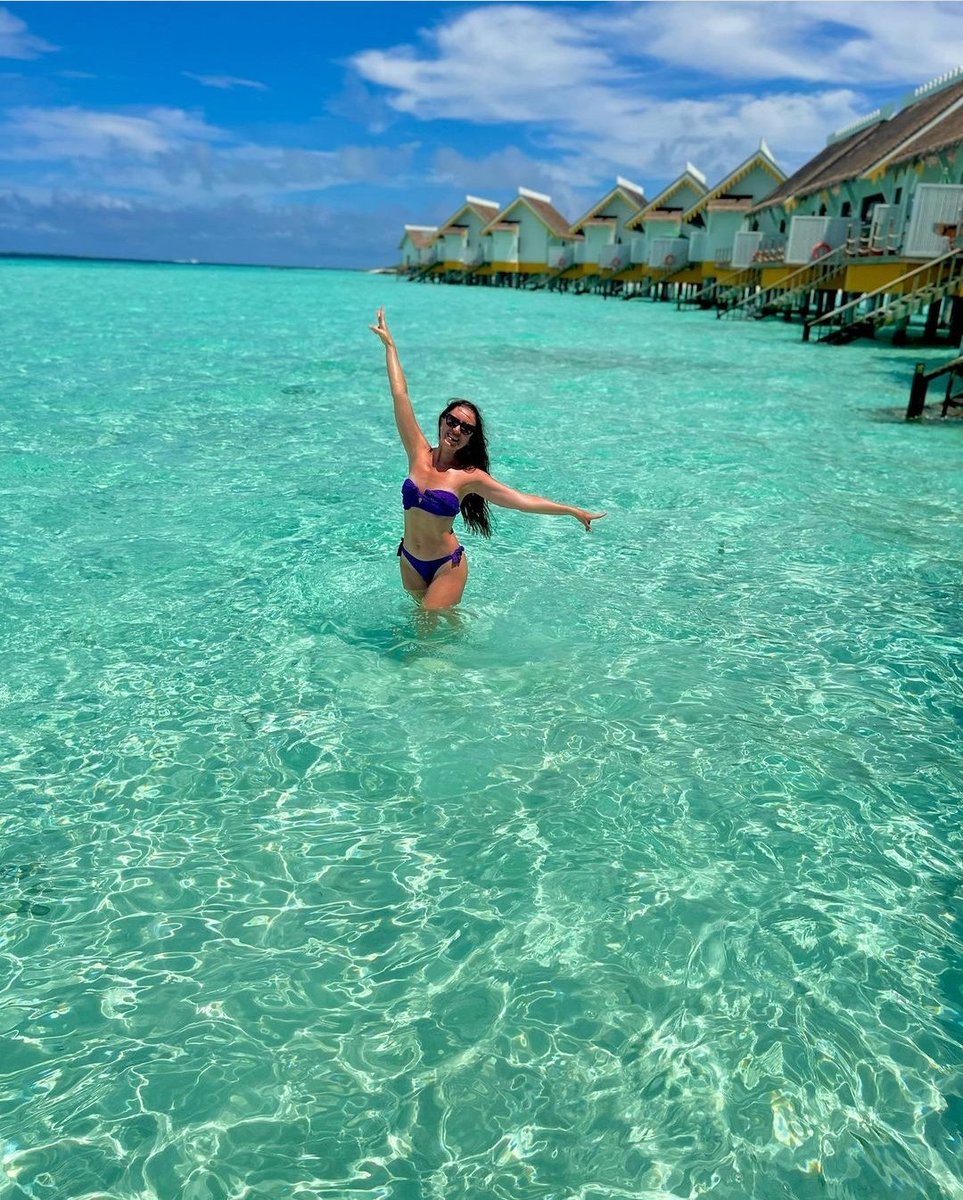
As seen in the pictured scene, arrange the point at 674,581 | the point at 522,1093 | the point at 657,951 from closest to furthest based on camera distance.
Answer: the point at 522,1093, the point at 657,951, the point at 674,581

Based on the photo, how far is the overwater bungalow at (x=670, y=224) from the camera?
159 ft

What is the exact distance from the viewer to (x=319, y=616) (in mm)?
6277

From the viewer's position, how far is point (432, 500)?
4957mm

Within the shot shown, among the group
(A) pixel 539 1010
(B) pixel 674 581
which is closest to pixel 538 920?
(A) pixel 539 1010

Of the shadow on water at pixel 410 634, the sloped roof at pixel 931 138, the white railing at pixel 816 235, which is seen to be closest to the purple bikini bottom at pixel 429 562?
the shadow on water at pixel 410 634

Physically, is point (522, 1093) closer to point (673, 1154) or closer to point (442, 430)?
point (673, 1154)

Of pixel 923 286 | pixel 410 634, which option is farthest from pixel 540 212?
pixel 410 634

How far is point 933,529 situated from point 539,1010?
7293 millimetres

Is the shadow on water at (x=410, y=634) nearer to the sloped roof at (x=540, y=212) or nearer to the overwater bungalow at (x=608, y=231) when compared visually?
the overwater bungalow at (x=608, y=231)

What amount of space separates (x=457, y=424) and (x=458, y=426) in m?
0.02

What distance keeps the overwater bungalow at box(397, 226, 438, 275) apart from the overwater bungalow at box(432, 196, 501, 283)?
5349mm

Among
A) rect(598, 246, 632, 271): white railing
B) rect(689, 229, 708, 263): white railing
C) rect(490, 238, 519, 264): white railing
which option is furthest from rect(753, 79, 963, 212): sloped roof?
rect(490, 238, 519, 264): white railing

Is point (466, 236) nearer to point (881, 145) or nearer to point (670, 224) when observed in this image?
point (670, 224)

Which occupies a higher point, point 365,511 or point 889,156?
point 889,156
